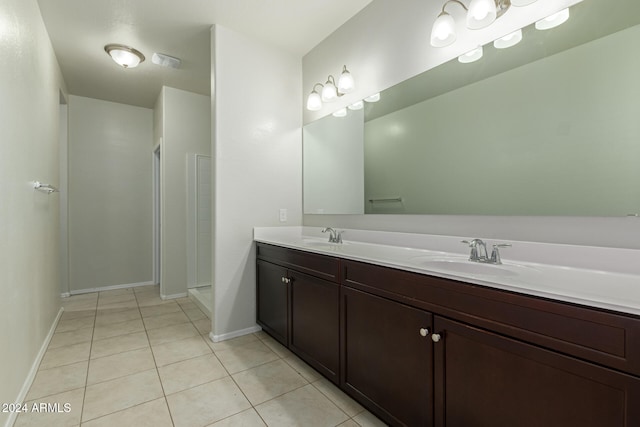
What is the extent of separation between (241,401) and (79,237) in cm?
357

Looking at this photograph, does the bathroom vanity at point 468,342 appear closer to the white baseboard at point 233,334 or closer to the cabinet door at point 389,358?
the cabinet door at point 389,358

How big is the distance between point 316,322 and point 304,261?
387 mm

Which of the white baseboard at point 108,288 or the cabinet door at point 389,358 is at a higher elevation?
the cabinet door at point 389,358

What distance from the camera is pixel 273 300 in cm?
237

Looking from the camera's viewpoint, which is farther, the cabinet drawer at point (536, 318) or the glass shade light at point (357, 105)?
the glass shade light at point (357, 105)

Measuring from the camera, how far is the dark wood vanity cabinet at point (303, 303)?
175 cm

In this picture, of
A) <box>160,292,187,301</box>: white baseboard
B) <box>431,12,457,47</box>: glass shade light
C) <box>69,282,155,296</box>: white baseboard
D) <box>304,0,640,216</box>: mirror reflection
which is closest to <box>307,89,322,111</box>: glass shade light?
<box>304,0,640,216</box>: mirror reflection

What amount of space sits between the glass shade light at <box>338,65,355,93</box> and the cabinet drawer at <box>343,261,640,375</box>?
5.07ft

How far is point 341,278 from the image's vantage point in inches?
65.9

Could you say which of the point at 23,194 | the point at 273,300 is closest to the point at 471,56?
the point at 273,300

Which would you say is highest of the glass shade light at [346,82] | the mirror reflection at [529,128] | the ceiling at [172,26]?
the ceiling at [172,26]

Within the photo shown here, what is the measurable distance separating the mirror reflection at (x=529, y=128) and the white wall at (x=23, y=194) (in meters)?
2.14

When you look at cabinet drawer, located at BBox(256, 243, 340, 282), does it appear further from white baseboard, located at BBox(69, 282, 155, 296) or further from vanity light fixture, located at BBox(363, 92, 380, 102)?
white baseboard, located at BBox(69, 282, 155, 296)

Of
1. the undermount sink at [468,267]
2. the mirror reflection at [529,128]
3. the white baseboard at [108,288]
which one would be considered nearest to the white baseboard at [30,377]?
the white baseboard at [108,288]
